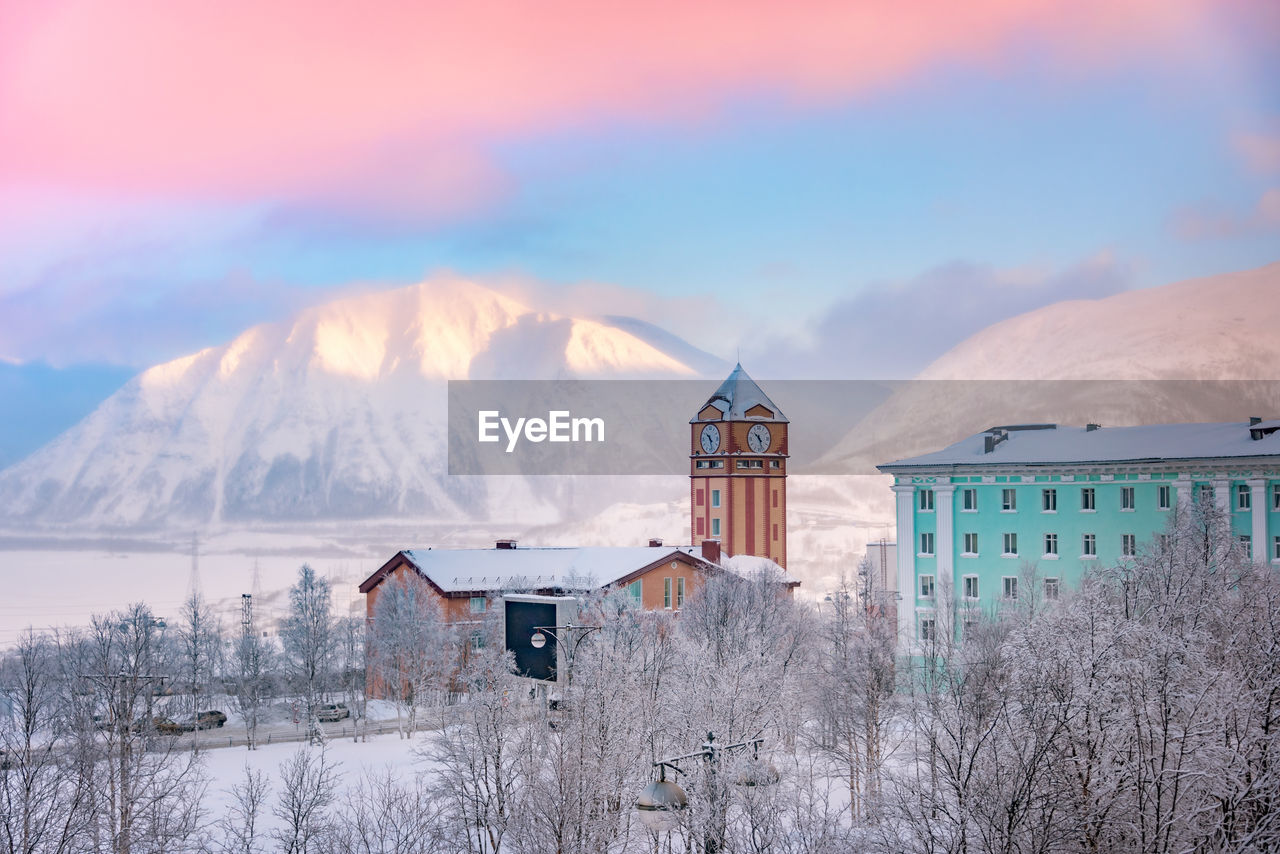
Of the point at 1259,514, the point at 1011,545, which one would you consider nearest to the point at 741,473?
the point at 1011,545

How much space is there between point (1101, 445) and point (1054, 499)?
4.27 m

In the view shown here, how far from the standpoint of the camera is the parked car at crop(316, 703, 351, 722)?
7400 cm

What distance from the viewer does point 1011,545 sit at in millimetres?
69812

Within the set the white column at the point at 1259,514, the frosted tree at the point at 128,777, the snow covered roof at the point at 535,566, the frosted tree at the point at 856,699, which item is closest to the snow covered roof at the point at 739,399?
the snow covered roof at the point at 535,566

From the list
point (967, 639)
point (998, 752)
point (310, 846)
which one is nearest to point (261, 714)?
point (310, 846)

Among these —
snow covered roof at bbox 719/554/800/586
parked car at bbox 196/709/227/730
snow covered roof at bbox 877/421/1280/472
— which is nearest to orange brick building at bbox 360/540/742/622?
snow covered roof at bbox 719/554/800/586

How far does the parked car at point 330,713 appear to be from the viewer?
74000mm

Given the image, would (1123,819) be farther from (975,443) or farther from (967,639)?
(975,443)

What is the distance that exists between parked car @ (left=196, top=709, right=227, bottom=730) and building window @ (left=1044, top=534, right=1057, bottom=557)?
171 feet

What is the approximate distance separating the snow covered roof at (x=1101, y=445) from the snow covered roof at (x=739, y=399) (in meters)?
33.2

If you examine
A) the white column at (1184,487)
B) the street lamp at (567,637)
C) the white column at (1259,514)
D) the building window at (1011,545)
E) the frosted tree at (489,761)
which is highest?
the white column at (1184,487)

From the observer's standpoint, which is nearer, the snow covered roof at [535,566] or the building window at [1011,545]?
the building window at [1011,545]

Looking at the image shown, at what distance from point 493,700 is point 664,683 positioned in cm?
973

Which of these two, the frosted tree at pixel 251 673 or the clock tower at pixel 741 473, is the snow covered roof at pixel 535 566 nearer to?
the frosted tree at pixel 251 673
